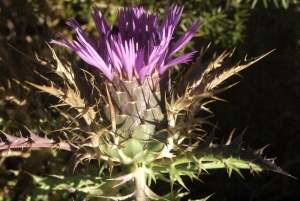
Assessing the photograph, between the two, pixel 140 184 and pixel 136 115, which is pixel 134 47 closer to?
pixel 136 115

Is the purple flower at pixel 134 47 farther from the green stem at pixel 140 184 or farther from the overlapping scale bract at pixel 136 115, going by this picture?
the green stem at pixel 140 184

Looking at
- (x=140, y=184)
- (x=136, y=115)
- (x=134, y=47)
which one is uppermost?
(x=134, y=47)

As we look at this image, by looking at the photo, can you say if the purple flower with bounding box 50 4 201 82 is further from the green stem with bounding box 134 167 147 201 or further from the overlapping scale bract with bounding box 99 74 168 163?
the green stem with bounding box 134 167 147 201

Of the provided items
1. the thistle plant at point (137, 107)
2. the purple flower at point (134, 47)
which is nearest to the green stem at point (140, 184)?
the thistle plant at point (137, 107)

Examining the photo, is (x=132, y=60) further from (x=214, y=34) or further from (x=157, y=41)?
(x=214, y=34)

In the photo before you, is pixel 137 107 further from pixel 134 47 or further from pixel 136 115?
pixel 134 47

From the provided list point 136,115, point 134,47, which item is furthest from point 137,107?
point 134,47

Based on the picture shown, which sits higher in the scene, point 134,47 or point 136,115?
point 134,47

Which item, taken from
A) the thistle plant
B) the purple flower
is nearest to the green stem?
the thistle plant

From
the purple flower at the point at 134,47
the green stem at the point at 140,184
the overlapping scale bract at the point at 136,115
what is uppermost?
the purple flower at the point at 134,47

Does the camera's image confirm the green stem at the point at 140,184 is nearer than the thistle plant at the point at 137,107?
No
